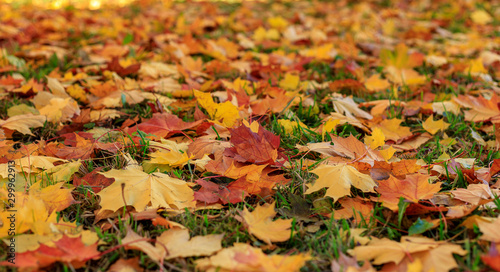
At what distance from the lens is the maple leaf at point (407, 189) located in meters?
1.14

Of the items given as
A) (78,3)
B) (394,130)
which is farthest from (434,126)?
(78,3)

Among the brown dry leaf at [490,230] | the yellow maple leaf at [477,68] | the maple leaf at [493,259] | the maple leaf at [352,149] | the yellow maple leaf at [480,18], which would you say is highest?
the maple leaf at [352,149]

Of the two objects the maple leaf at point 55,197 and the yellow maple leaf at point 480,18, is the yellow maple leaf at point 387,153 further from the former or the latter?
the yellow maple leaf at point 480,18

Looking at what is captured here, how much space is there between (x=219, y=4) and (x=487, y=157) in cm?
428

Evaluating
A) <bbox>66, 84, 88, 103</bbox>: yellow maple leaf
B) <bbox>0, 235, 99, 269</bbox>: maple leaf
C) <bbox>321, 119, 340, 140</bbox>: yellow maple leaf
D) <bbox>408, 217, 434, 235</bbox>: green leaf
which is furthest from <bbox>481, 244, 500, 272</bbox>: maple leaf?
<bbox>66, 84, 88, 103</bbox>: yellow maple leaf

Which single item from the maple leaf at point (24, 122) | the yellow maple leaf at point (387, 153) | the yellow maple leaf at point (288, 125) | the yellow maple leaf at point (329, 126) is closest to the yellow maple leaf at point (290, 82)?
the yellow maple leaf at point (288, 125)

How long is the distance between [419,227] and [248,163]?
598mm

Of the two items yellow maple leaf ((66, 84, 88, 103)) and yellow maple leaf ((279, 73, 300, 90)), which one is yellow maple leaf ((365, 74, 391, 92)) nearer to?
yellow maple leaf ((279, 73, 300, 90))

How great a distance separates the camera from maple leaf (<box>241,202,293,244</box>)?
3.52 ft

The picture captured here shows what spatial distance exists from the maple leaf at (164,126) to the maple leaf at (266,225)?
581 mm

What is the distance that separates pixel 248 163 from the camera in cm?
139

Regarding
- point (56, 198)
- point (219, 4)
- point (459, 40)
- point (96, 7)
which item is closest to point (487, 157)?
point (56, 198)

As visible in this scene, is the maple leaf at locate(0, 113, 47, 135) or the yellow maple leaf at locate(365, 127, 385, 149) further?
the maple leaf at locate(0, 113, 47, 135)

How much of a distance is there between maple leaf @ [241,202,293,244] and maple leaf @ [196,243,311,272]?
3.6 inches
